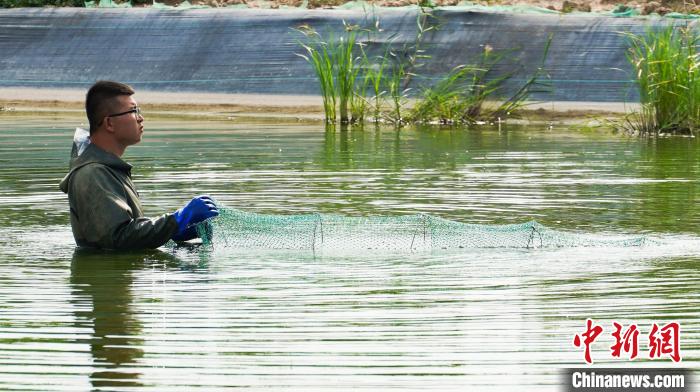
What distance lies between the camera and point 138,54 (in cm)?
2128

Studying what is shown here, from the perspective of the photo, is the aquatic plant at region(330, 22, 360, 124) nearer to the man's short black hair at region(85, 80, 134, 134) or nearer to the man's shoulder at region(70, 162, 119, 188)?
the man's short black hair at region(85, 80, 134, 134)

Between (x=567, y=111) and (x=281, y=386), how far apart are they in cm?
1332

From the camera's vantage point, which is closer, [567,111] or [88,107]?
[88,107]

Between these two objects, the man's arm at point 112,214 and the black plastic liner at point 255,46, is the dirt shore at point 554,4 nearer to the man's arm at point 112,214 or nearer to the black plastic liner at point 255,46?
the black plastic liner at point 255,46

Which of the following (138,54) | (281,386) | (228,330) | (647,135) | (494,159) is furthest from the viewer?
(138,54)

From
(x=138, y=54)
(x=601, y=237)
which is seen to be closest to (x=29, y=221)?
(x=601, y=237)

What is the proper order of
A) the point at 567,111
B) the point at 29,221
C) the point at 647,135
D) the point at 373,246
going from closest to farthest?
1. the point at 373,246
2. the point at 29,221
3. the point at 647,135
4. the point at 567,111

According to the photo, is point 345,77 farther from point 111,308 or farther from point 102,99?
point 111,308

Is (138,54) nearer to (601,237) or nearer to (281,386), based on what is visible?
(601,237)

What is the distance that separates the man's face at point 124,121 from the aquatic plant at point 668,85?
8.78 meters

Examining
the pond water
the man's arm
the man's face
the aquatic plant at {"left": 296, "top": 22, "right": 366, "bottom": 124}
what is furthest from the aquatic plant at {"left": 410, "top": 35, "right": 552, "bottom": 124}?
the man's arm

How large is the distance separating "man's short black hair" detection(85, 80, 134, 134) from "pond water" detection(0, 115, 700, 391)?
2.35 ft

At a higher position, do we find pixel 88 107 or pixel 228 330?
pixel 88 107

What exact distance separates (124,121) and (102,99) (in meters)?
0.15
